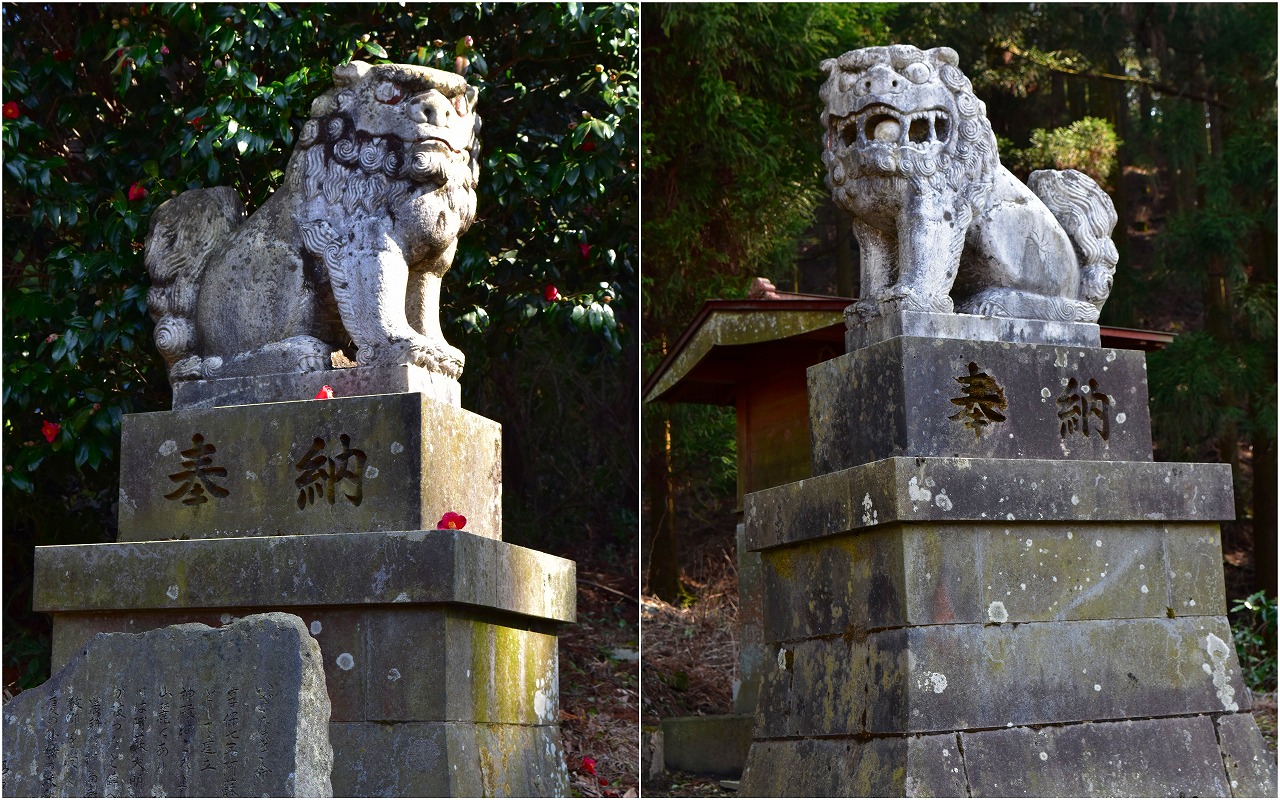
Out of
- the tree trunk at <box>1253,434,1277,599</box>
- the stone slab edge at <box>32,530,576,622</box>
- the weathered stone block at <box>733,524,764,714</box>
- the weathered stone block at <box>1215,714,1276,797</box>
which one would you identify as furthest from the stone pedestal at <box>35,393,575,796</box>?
the tree trunk at <box>1253,434,1277,599</box>

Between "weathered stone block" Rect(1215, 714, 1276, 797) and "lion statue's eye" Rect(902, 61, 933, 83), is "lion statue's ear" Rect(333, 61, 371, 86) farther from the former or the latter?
"weathered stone block" Rect(1215, 714, 1276, 797)

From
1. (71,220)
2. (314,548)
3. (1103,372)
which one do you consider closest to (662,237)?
(71,220)

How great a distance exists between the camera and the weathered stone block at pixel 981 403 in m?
4.51

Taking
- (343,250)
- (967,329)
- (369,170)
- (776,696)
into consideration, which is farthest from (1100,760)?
(369,170)

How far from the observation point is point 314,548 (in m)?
4.24

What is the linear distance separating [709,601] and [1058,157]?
403cm

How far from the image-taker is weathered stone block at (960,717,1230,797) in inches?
165

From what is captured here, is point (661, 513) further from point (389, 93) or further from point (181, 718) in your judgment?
point (181, 718)

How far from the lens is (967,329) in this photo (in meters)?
4.69

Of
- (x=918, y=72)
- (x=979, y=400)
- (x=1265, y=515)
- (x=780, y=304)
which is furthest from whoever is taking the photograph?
(x=1265, y=515)

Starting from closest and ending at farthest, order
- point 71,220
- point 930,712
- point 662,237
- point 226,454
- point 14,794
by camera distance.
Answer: point 14,794 → point 930,712 → point 226,454 → point 71,220 → point 662,237

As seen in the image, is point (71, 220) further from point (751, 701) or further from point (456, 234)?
point (751, 701)

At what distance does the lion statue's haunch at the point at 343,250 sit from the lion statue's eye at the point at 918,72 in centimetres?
156

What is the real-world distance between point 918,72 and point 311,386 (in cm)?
237
